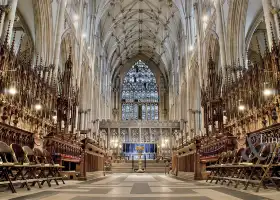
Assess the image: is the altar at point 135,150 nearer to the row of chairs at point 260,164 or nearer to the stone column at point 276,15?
the stone column at point 276,15

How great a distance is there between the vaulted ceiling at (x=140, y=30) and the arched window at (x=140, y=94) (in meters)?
2.37

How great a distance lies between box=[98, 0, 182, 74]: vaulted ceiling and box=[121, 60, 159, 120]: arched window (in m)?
2.37

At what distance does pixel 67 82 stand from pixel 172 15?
818 inches

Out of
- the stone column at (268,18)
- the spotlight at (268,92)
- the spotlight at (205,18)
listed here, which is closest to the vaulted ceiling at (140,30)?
the spotlight at (205,18)

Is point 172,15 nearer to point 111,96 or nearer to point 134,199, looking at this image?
point 111,96

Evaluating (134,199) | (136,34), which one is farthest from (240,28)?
(136,34)

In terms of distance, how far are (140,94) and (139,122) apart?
1245 cm

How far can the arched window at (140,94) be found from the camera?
4216cm

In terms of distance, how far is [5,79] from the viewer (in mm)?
8805

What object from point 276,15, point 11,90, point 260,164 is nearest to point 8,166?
point 260,164

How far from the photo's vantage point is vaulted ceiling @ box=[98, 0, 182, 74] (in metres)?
31.1

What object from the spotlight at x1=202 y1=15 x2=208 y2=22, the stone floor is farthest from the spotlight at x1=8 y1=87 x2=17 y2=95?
the spotlight at x1=202 y1=15 x2=208 y2=22

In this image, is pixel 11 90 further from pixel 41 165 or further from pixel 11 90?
pixel 41 165

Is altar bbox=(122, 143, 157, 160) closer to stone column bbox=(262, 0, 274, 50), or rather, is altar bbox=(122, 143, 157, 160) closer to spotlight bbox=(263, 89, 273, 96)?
spotlight bbox=(263, 89, 273, 96)
